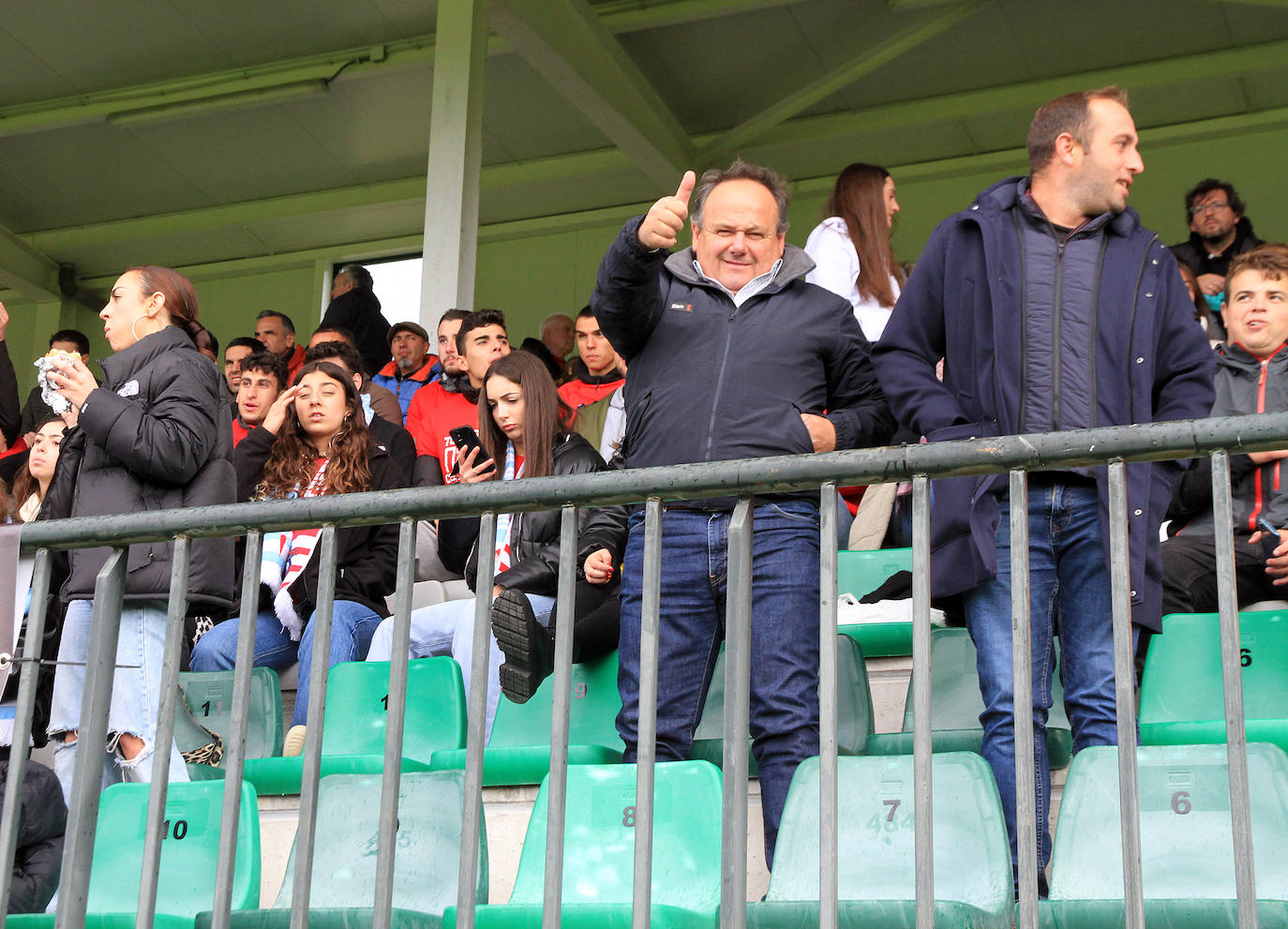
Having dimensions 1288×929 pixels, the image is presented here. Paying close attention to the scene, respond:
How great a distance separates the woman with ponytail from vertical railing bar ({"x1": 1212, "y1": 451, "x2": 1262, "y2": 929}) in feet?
8.11

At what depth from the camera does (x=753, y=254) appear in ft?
11.1

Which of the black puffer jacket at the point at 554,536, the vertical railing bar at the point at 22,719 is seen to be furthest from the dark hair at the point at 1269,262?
the vertical railing bar at the point at 22,719

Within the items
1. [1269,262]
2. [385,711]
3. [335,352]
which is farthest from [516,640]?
[335,352]

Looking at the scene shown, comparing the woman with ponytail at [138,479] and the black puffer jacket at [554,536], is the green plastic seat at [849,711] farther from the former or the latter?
the woman with ponytail at [138,479]

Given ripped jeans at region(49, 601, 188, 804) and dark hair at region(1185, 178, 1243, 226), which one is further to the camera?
dark hair at region(1185, 178, 1243, 226)

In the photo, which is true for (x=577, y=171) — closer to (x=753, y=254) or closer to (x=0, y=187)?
(x=0, y=187)

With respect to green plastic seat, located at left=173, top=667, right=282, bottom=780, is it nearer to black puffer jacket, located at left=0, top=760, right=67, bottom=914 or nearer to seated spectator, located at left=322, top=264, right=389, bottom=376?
black puffer jacket, located at left=0, top=760, right=67, bottom=914

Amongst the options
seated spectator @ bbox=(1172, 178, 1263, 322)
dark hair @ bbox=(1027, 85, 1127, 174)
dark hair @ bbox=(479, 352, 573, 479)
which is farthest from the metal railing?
seated spectator @ bbox=(1172, 178, 1263, 322)

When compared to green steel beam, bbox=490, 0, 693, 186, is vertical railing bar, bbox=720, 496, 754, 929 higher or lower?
lower

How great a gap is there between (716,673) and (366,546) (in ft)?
4.89

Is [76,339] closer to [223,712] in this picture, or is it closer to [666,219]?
[223,712]

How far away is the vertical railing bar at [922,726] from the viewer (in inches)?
78.7

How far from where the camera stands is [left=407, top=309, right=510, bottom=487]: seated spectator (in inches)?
227

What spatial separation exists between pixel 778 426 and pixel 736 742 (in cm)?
117
